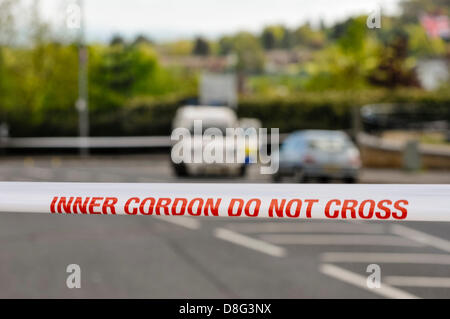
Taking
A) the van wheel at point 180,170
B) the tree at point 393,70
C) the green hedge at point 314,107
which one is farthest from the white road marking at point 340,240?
the tree at point 393,70

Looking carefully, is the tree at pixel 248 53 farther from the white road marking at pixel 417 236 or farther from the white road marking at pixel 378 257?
the white road marking at pixel 378 257

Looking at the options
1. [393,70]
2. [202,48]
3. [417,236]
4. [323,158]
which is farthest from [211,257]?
[202,48]

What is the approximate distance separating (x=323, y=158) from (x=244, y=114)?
24911 millimetres

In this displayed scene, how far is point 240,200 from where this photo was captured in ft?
6.93

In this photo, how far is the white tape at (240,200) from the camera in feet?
6.80

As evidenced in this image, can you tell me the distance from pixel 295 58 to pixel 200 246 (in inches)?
6571

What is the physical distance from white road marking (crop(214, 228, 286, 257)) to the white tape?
6.45 m

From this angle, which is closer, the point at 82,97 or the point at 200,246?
the point at 200,246

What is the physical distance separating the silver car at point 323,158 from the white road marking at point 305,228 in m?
6.27

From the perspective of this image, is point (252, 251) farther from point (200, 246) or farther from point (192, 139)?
point (192, 139)

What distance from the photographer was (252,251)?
29.0 feet

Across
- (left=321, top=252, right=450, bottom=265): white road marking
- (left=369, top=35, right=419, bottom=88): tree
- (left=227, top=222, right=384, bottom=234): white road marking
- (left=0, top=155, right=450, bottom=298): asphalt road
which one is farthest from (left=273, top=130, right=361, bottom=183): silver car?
(left=369, top=35, right=419, bottom=88): tree

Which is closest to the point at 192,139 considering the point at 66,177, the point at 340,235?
the point at 66,177
